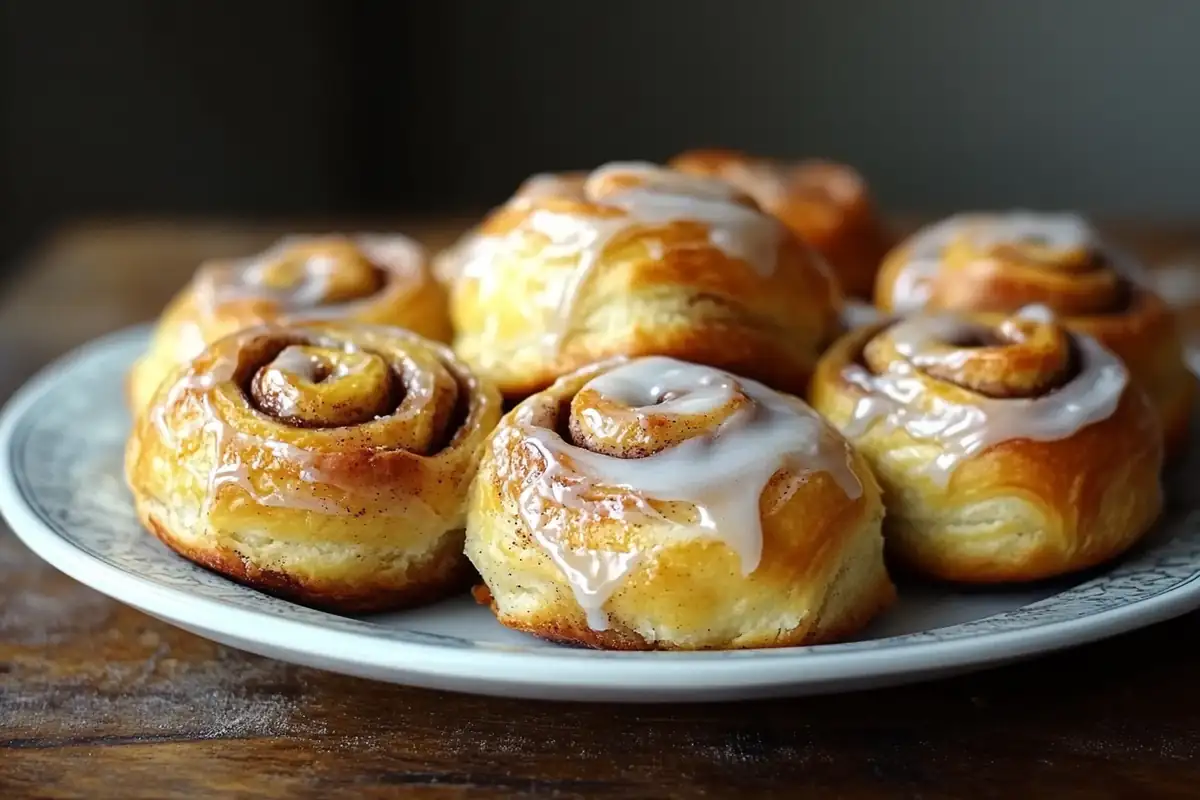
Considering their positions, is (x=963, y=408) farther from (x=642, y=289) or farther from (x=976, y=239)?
(x=976, y=239)

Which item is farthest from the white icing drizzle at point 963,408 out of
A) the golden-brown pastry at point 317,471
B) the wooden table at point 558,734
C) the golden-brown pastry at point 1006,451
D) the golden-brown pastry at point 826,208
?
the golden-brown pastry at point 826,208

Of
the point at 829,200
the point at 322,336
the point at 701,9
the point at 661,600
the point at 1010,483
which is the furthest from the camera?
the point at 701,9

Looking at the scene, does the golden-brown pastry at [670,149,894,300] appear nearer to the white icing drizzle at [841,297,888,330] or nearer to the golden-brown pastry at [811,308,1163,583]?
the white icing drizzle at [841,297,888,330]

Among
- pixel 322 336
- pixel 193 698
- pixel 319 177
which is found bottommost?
pixel 319 177

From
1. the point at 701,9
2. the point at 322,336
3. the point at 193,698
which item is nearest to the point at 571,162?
the point at 701,9

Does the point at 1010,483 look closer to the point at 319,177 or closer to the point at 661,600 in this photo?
the point at 661,600

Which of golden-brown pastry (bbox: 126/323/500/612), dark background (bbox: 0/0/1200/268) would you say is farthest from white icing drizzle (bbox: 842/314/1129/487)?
dark background (bbox: 0/0/1200/268)
